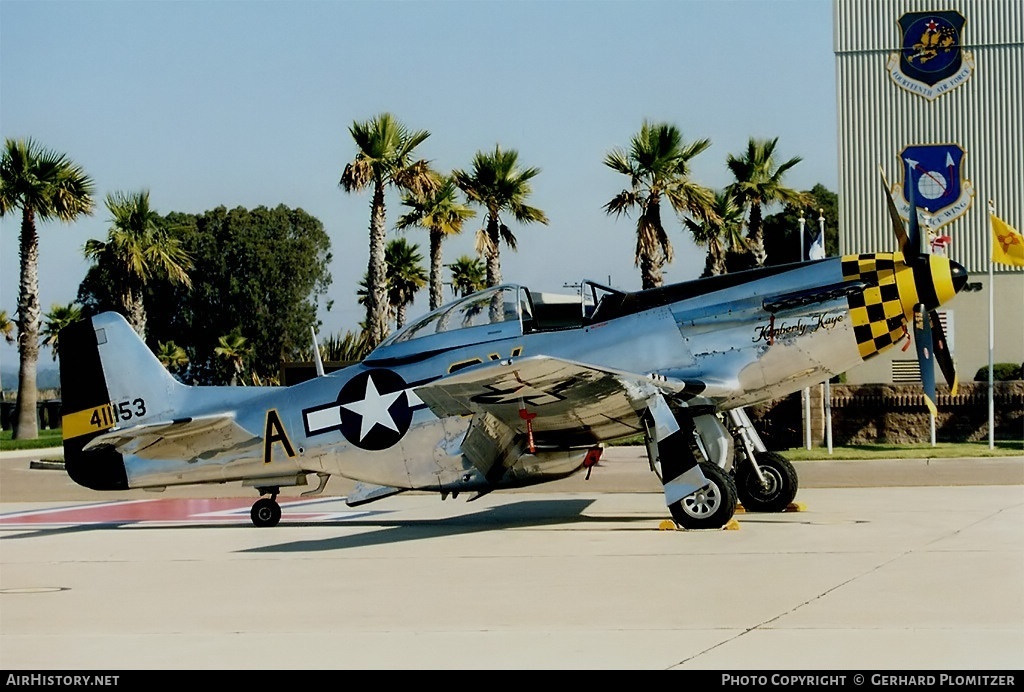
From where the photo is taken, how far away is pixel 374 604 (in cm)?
791

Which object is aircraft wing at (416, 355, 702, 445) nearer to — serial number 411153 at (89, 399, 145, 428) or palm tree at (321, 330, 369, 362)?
serial number 411153 at (89, 399, 145, 428)

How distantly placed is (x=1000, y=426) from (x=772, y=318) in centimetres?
1571

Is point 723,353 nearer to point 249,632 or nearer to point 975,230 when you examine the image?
point 249,632

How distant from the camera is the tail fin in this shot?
13703 millimetres

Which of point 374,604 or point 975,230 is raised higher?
point 975,230

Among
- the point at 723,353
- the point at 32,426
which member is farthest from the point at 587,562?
the point at 32,426

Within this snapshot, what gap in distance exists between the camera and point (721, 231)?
112 feet

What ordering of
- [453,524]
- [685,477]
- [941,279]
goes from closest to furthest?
[685,477], [941,279], [453,524]

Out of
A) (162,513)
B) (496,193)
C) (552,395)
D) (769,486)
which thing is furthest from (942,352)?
(496,193)

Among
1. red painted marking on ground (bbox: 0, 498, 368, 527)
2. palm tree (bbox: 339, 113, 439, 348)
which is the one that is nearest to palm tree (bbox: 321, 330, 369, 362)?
palm tree (bbox: 339, 113, 439, 348)

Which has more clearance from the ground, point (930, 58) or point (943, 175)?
point (930, 58)

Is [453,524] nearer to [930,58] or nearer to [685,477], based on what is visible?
[685,477]

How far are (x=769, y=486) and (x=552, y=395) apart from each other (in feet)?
10.6

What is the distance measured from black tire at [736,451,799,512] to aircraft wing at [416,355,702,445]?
5.62 ft
